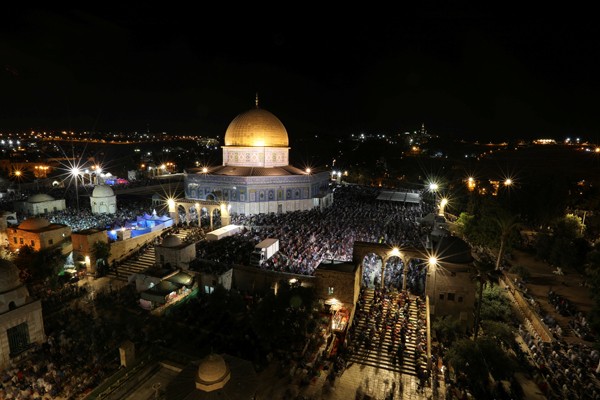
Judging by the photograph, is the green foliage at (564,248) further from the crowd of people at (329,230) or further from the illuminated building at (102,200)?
the illuminated building at (102,200)

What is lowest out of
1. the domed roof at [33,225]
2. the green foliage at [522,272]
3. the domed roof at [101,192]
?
the green foliage at [522,272]

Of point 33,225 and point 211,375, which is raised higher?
point 211,375

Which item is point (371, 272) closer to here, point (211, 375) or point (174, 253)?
point (174, 253)

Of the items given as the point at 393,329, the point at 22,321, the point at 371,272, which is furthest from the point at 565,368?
the point at 22,321

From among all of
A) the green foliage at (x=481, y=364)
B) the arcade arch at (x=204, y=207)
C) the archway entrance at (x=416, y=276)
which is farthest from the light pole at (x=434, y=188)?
the green foliage at (x=481, y=364)

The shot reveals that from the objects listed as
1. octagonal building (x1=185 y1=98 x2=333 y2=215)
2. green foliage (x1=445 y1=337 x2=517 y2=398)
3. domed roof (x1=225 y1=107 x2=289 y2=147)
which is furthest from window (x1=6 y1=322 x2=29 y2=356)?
domed roof (x1=225 y1=107 x2=289 y2=147)
